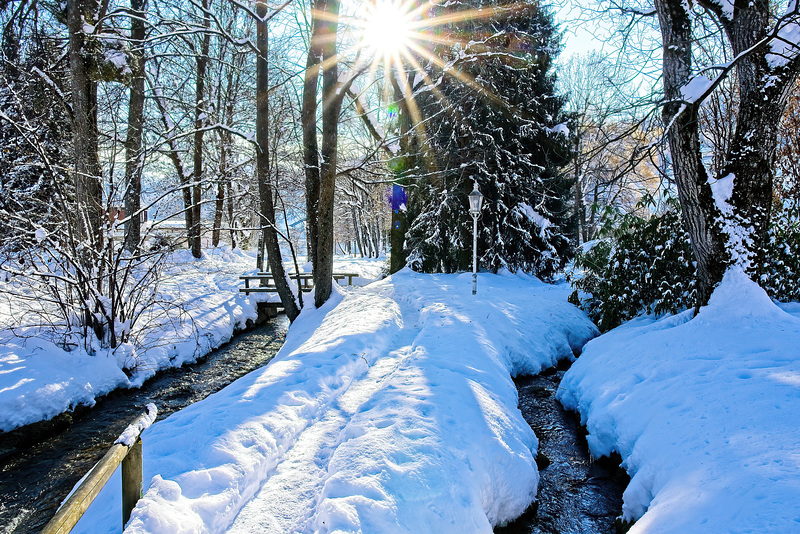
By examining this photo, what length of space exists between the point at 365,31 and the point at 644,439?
965cm

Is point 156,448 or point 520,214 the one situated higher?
point 520,214

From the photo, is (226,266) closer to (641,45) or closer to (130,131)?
(130,131)

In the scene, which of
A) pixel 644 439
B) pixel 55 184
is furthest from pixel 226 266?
pixel 644 439

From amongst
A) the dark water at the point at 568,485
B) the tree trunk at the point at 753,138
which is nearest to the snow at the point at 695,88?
the tree trunk at the point at 753,138

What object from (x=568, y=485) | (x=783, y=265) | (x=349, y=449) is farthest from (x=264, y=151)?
(x=783, y=265)

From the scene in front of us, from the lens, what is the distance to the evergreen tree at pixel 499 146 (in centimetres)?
1355

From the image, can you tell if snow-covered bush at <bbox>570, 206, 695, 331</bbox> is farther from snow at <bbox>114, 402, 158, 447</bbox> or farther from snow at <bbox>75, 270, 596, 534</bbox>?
snow at <bbox>114, 402, 158, 447</bbox>

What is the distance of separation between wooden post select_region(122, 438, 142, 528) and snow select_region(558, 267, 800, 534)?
3096 millimetres

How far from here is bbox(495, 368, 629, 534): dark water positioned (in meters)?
3.69

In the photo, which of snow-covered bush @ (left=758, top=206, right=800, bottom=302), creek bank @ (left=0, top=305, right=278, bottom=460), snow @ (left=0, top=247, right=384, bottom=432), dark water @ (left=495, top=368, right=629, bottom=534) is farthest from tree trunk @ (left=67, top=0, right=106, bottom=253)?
snow-covered bush @ (left=758, top=206, right=800, bottom=302)

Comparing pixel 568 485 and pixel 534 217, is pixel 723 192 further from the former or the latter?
pixel 534 217

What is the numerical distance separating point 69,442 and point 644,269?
31.5ft

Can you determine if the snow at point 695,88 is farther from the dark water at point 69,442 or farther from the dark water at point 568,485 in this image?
the dark water at point 69,442

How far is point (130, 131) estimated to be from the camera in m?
12.2
